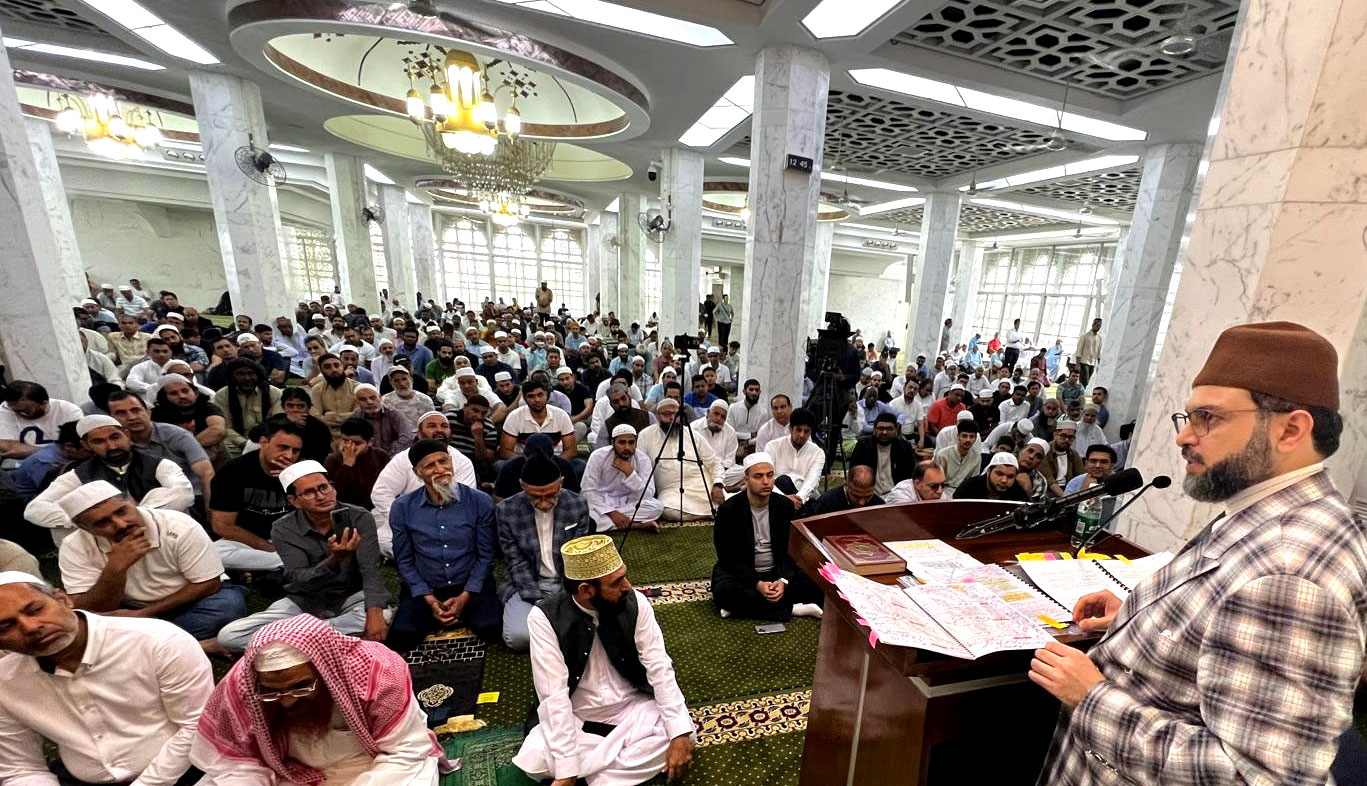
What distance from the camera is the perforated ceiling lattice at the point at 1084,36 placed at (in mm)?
3908

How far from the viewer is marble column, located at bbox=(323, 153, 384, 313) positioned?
1123 cm

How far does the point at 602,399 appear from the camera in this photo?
5.84 m

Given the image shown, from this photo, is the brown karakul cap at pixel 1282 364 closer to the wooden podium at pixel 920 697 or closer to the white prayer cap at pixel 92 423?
the wooden podium at pixel 920 697

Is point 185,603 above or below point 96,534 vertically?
below

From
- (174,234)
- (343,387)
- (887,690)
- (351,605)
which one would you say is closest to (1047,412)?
(887,690)

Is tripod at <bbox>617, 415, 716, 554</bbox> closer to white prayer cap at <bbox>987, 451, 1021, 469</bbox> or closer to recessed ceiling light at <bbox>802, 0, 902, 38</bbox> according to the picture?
white prayer cap at <bbox>987, 451, 1021, 469</bbox>

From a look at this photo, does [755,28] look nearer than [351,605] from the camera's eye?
No

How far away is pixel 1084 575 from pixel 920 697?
555 mm

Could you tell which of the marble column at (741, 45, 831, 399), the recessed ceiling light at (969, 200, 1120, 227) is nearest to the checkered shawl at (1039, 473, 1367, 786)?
the marble column at (741, 45, 831, 399)

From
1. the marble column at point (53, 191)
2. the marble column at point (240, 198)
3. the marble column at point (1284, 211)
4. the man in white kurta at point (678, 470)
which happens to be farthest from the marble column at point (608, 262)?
the marble column at point (1284, 211)

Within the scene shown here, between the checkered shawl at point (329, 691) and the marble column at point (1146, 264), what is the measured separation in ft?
26.5

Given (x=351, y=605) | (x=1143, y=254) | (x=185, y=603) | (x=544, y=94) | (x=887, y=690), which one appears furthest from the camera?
(x=544, y=94)

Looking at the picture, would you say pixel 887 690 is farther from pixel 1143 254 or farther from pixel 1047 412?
pixel 1143 254

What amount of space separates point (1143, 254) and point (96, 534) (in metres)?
9.67
